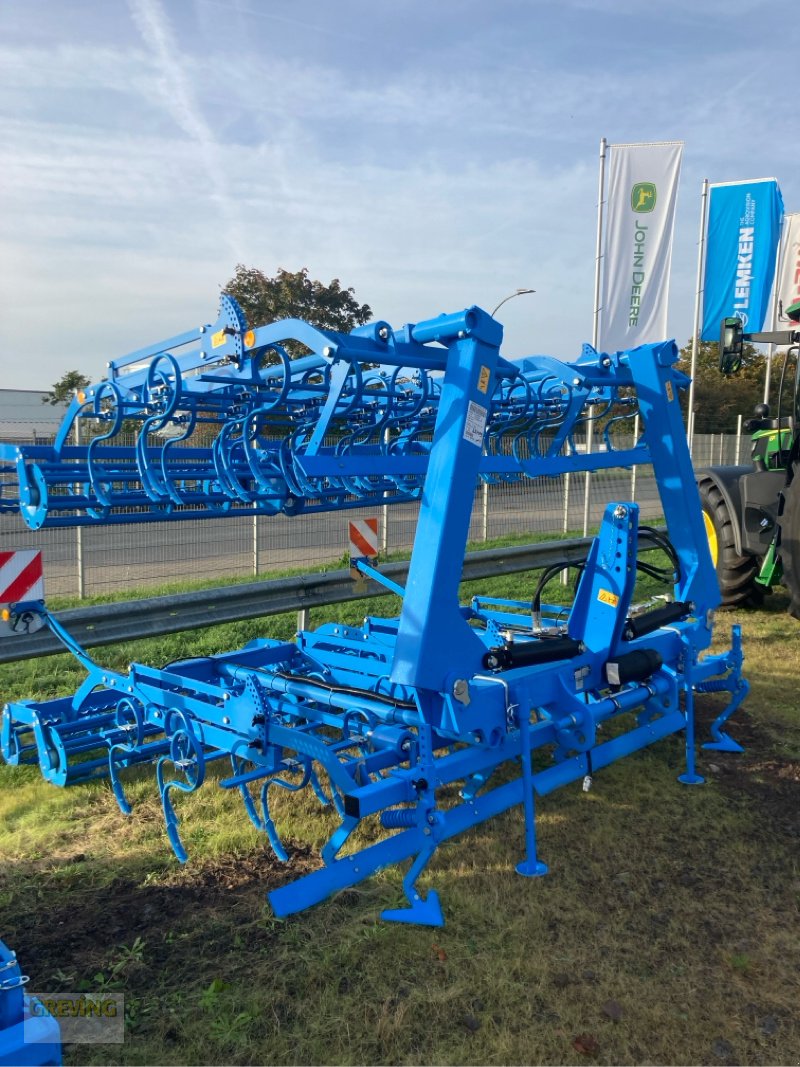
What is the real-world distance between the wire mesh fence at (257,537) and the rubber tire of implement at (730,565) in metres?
2.09

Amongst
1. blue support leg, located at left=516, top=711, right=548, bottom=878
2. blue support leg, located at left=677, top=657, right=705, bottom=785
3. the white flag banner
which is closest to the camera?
blue support leg, located at left=516, top=711, right=548, bottom=878

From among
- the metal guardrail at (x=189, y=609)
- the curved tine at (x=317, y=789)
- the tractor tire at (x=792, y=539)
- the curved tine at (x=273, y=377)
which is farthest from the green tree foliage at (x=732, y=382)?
the curved tine at (x=317, y=789)

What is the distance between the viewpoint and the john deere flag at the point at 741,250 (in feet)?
42.2

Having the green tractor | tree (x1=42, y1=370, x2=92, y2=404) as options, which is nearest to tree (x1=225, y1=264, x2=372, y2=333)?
tree (x1=42, y1=370, x2=92, y2=404)

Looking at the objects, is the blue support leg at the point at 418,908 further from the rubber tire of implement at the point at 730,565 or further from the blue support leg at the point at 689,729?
the rubber tire of implement at the point at 730,565

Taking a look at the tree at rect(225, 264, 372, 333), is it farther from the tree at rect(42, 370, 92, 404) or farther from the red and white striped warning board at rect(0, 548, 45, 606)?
the red and white striped warning board at rect(0, 548, 45, 606)

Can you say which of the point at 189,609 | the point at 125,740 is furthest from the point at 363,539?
the point at 125,740

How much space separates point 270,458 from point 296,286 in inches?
985

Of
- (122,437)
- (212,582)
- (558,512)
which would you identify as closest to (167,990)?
(212,582)

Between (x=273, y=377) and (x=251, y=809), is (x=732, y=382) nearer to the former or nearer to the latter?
(x=273, y=377)

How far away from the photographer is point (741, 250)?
1325cm

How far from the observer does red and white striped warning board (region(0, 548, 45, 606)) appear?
4.10 metres

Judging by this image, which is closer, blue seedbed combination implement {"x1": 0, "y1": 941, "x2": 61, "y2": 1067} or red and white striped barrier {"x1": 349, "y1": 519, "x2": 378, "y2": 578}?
blue seedbed combination implement {"x1": 0, "y1": 941, "x2": 61, "y2": 1067}

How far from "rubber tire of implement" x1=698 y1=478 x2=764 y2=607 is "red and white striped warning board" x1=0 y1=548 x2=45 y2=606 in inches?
236
